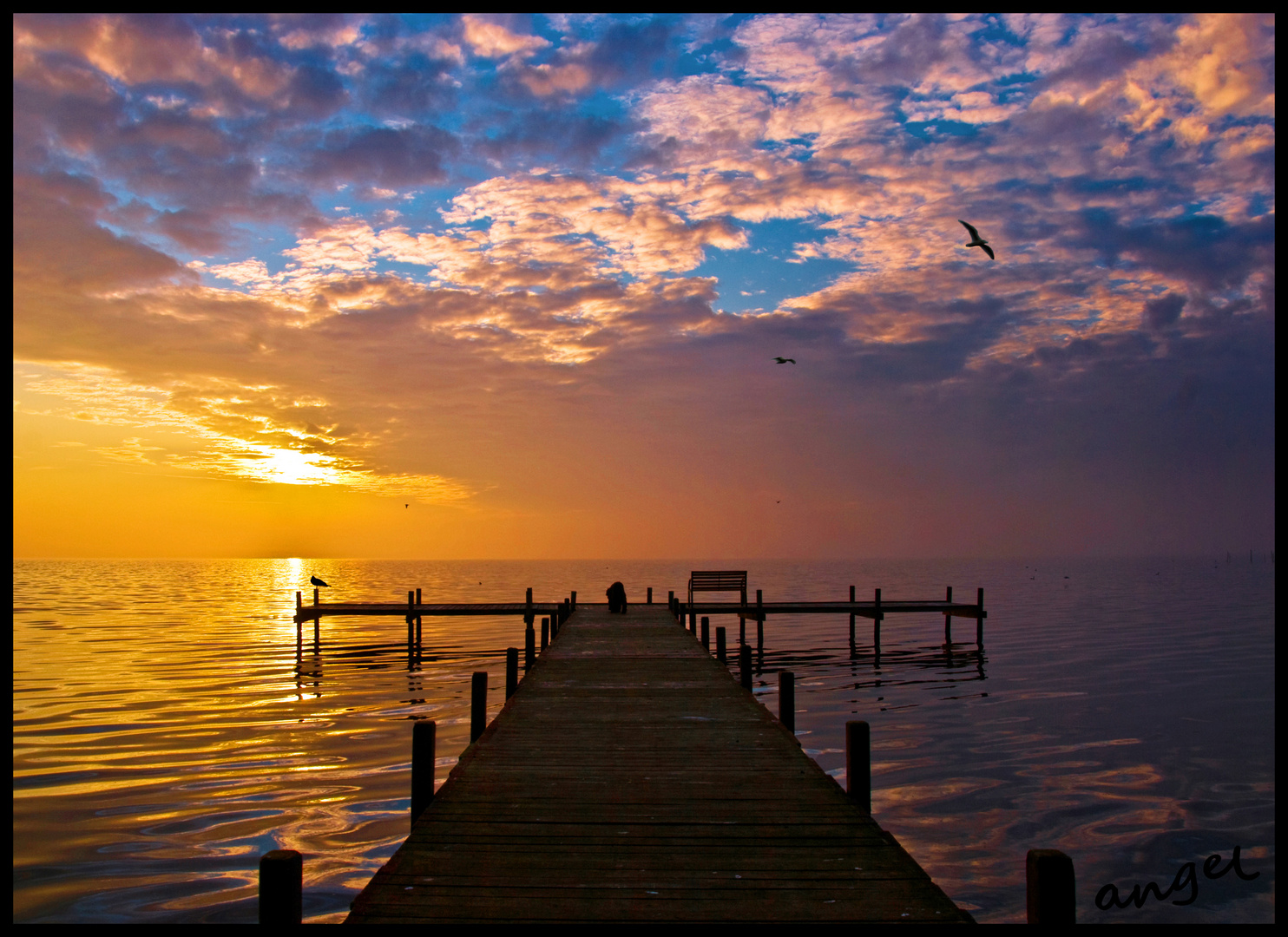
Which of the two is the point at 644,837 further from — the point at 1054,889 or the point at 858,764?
the point at 1054,889

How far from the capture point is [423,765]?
8.49 metres

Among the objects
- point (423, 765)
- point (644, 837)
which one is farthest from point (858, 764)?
point (423, 765)

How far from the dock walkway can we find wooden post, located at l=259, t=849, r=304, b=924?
0.74 m

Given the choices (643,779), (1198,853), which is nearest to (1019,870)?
(1198,853)

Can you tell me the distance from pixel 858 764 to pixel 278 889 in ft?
17.8

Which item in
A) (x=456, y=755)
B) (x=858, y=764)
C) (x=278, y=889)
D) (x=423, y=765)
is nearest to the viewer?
(x=278, y=889)

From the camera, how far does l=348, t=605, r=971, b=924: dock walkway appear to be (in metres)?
5.66

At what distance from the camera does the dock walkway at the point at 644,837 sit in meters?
5.66

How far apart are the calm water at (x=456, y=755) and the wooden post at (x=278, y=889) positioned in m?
5.82

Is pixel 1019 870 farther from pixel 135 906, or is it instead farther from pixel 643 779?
pixel 135 906

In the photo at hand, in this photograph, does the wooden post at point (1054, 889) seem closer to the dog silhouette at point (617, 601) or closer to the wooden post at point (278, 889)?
the wooden post at point (278, 889)

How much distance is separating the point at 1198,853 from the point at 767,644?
89.1ft

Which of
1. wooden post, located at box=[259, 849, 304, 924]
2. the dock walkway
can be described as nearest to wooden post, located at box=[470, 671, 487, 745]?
the dock walkway
